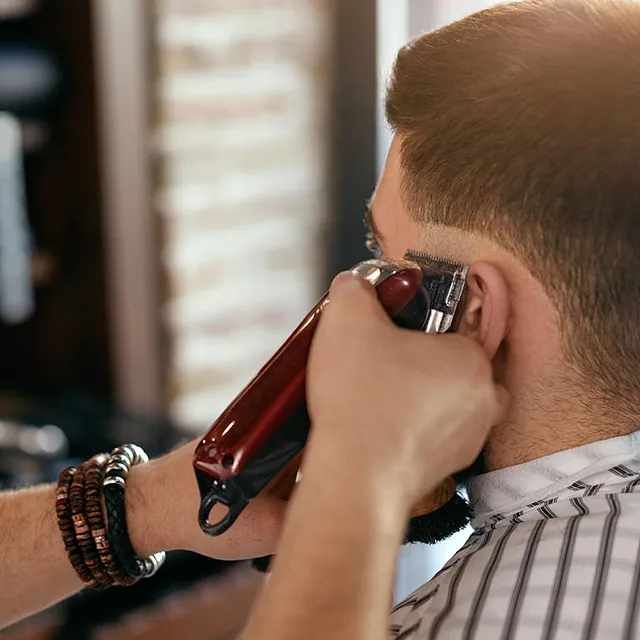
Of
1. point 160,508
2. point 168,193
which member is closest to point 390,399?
point 160,508

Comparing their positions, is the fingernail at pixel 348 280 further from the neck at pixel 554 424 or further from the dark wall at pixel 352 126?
the dark wall at pixel 352 126

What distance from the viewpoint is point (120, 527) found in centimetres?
101

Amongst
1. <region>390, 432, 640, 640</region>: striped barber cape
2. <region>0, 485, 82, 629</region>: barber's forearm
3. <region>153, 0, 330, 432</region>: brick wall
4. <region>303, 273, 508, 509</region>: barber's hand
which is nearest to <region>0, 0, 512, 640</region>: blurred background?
<region>153, 0, 330, 432</region>: brick wall

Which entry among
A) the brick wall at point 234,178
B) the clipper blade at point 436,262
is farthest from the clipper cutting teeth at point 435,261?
the brick wall at point 234,178

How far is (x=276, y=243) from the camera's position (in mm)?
2422

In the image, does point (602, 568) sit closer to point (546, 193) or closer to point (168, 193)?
point (546, 193)

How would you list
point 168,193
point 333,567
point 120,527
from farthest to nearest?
point 168,193, point 120,527, point 333,567

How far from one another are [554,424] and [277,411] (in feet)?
0.79

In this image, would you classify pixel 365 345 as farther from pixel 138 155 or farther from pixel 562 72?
pixel 138 155

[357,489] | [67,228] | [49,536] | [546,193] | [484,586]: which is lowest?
[67,228]

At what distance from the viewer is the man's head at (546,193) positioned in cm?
78

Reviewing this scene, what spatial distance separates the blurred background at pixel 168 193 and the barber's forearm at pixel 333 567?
4.28 feet

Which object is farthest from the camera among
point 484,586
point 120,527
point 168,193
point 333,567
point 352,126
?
point 352,126

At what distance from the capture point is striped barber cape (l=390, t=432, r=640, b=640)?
0.72 metres
